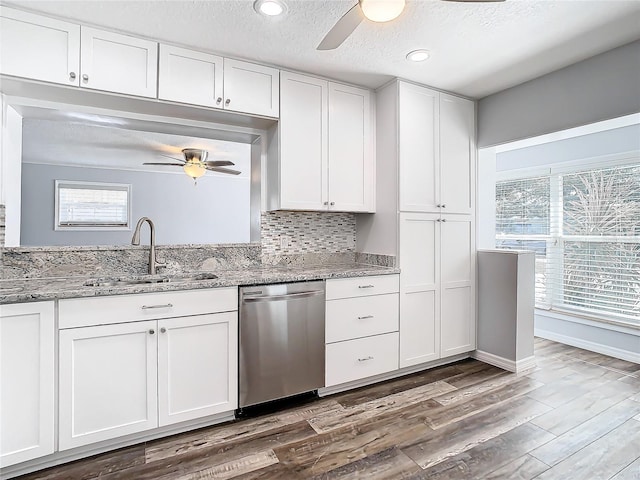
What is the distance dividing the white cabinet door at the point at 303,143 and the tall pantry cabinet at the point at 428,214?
56 cm

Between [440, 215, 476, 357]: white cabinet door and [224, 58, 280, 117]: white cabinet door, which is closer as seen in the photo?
[224, 58, 280, 117]: white cabinet door

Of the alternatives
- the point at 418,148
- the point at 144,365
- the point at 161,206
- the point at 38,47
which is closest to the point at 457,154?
the point at 418,148

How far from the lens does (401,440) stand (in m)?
2.04

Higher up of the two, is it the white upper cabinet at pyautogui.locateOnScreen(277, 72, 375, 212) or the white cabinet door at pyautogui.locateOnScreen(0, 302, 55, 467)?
the white upper cabinet at pyautogui.locateOnScreen(277, 72, 375, 212)

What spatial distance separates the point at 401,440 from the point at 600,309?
2.85 m

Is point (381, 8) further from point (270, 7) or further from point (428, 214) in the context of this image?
point (428, 214)

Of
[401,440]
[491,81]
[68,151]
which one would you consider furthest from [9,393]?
[491,81]

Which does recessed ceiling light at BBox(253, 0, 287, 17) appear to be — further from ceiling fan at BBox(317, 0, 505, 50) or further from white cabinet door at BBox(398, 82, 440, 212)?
white cabinet door at BBox(398, 82, 440, 212)

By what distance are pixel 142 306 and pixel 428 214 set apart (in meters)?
2.27

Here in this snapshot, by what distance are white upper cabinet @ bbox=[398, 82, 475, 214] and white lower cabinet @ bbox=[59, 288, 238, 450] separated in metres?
1.73

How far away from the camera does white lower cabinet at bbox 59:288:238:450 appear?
1.84 m

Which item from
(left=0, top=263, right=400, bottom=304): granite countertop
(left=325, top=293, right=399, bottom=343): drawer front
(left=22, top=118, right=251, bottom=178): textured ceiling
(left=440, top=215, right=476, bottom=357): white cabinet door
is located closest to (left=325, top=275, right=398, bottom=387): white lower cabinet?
(left=325, top=293, right=399, bottom=343): drawer front

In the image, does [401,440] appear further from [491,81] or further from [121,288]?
[491,81]

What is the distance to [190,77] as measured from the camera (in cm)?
236
